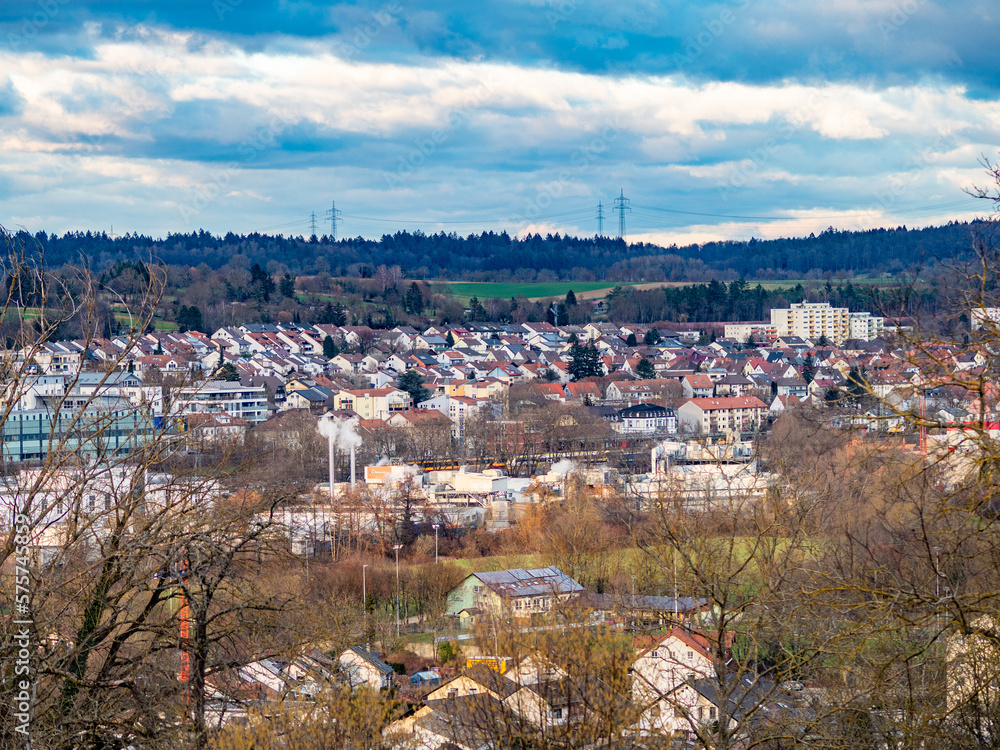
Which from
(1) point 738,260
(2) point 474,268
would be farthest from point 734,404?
(1) point 738,260

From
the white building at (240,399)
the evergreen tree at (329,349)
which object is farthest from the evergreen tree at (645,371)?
the white building at (240,399)

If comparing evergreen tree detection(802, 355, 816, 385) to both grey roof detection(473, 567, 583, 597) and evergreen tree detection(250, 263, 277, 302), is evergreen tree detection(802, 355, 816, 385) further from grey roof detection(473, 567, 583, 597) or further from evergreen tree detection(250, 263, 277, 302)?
evergreen tree detection(250, 263, 277, 302)

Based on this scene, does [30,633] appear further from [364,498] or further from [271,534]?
[364,498]

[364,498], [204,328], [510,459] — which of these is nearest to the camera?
[364,498]

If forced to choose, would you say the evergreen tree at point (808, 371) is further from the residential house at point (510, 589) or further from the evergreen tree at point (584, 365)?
the residential house at point (510, 589)

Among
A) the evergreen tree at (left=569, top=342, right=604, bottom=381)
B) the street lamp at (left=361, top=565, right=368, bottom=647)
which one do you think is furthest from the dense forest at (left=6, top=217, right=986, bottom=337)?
the street lamp at (left=361, top=565, right=368, bottom=647)

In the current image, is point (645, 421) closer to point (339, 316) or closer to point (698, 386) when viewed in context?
point (698, 386)

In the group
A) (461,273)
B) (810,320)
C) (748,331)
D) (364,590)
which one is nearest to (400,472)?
(364,590)
